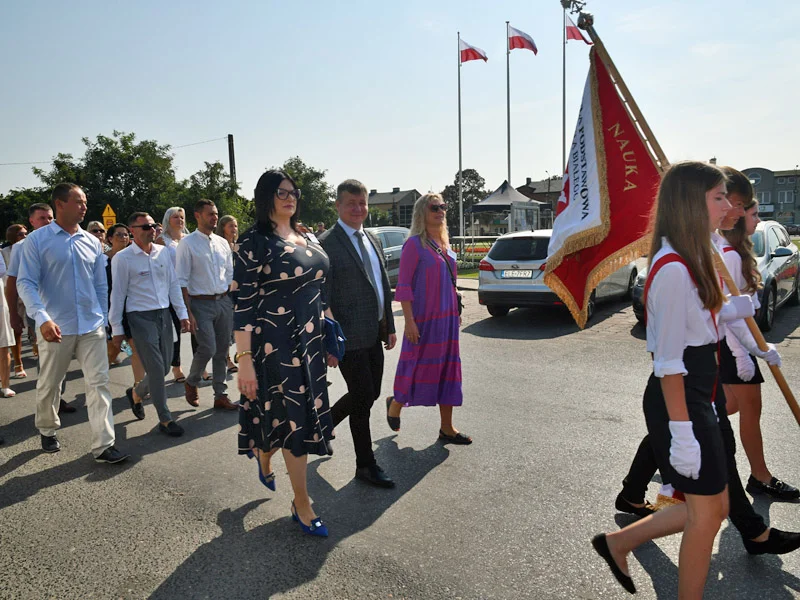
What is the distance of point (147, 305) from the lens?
207 inches

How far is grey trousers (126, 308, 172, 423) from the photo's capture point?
201 inches

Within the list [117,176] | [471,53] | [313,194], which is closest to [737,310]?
[471,53]

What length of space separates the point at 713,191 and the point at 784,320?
9.40 meters

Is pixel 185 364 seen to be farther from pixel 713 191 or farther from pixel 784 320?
pixel 784 320

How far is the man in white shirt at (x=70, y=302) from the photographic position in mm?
4473

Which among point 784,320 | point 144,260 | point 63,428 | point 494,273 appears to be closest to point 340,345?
point 144,260

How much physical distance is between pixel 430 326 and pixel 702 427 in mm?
2578

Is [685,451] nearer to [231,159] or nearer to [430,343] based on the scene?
[430,343]

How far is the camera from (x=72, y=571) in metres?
3.01

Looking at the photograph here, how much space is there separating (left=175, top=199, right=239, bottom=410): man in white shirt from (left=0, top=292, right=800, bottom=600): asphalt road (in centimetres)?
30

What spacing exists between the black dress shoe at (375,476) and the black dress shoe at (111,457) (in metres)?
1.88

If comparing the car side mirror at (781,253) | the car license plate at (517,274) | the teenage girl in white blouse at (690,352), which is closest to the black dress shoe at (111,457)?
the teenage girl in white blouse at (690,352)

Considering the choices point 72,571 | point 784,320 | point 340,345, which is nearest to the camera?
point 72,571

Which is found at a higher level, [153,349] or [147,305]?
[147,305]
